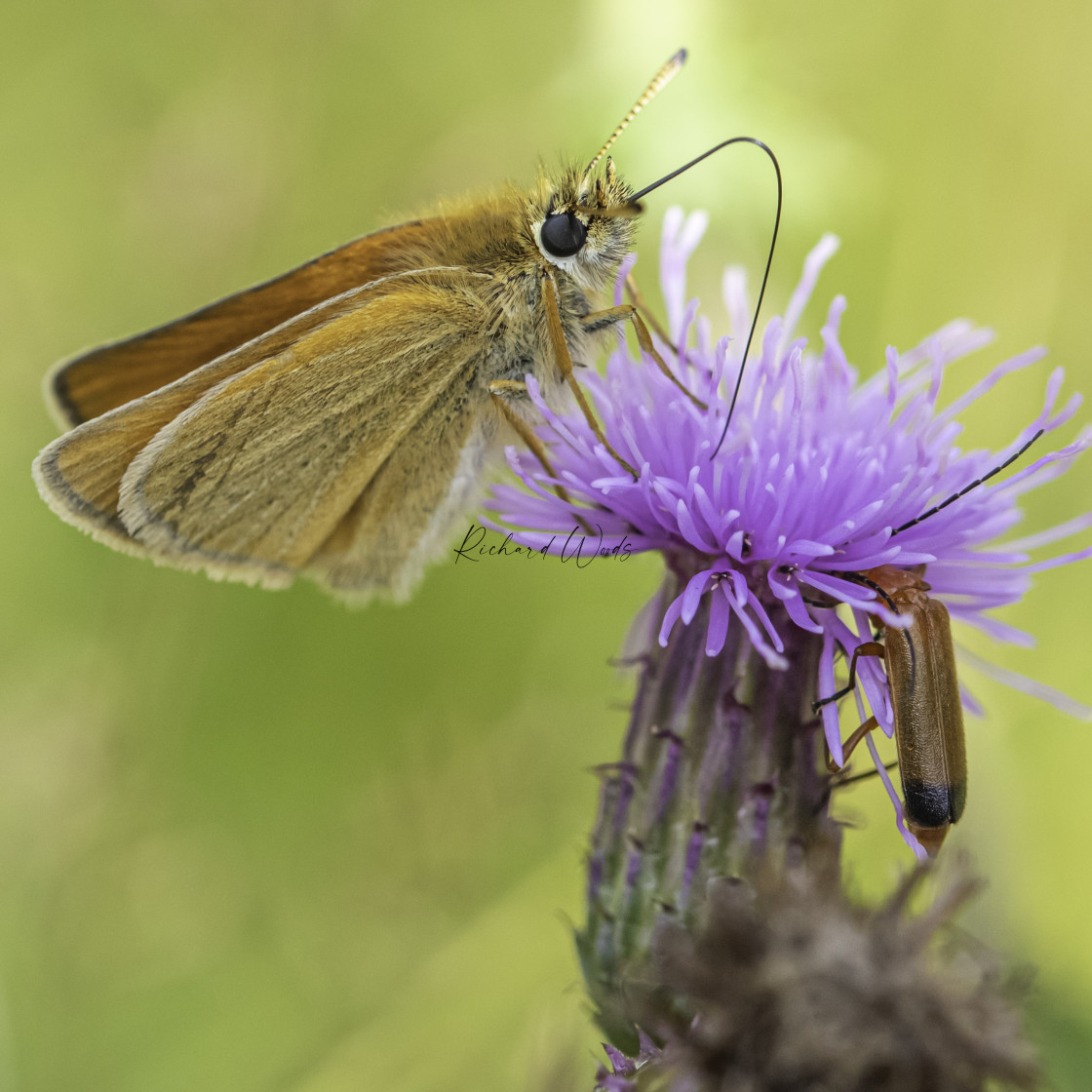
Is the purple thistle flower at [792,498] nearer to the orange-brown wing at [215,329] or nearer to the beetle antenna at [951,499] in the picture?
the beetle antenna at [951,499]

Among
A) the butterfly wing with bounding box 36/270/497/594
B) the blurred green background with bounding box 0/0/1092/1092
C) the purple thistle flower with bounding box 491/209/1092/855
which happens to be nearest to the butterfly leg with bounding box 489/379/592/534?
the purple thistle flower with bounding box 491/209/1092/855

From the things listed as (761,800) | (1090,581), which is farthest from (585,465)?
(1090,581)

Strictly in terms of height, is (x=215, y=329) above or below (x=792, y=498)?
above

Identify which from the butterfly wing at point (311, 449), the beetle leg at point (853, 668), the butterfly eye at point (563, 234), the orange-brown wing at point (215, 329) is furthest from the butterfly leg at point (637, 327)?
the beetle leg at point (853, 668)

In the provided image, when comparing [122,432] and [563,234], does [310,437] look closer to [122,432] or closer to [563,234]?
[122,432]

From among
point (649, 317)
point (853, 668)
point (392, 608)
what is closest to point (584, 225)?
point (649, 317)

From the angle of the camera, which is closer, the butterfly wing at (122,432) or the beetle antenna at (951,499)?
the beetle antenna at (951,499)

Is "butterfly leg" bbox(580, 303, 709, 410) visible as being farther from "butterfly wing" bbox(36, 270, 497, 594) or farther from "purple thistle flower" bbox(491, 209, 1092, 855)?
"butterfly wing" bbox(36, 270, 497, 594)
